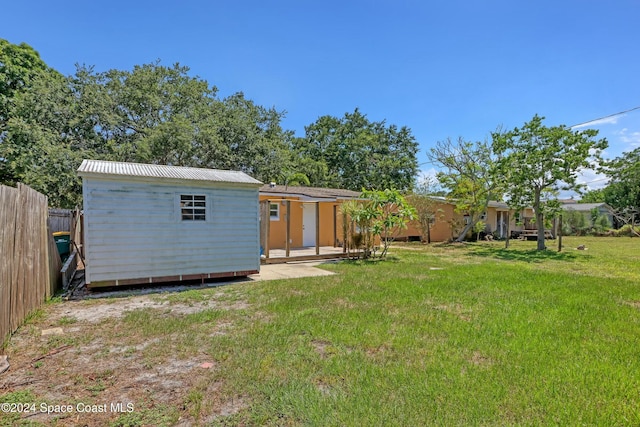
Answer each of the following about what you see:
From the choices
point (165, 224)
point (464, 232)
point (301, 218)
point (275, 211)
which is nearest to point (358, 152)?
point (464, 232)

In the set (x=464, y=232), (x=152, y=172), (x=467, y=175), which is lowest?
(x=464, y=232)

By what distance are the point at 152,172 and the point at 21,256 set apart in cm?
347

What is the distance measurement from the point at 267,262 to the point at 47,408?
8.27 m

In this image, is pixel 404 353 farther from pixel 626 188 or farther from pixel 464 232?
pixel 626 188

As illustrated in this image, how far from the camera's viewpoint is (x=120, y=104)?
62.5 ft

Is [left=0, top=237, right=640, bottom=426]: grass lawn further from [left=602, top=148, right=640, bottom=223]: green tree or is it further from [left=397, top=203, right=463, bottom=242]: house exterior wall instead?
Answer: [left=602, top=148, right=640, bottom=223]: green tree

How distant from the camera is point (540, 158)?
1477cm

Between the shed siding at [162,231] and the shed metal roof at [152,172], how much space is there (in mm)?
187

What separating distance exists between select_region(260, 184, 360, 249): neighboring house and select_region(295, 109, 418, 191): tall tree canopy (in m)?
14.2

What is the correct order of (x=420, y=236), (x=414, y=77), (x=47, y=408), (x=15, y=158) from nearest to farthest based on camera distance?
1. (x=47, y=408)
2. (x=15, y=158)
3. (x=414, y=77)
4. (x=420, y=236)

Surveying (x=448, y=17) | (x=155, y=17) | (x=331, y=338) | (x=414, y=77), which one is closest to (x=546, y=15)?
(x=448, y=17)

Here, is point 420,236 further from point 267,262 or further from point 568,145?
point 267,262

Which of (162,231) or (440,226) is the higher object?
(162,231)

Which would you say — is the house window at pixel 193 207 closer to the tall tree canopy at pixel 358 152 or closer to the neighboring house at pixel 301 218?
the neighboring house at pixel 301 218
